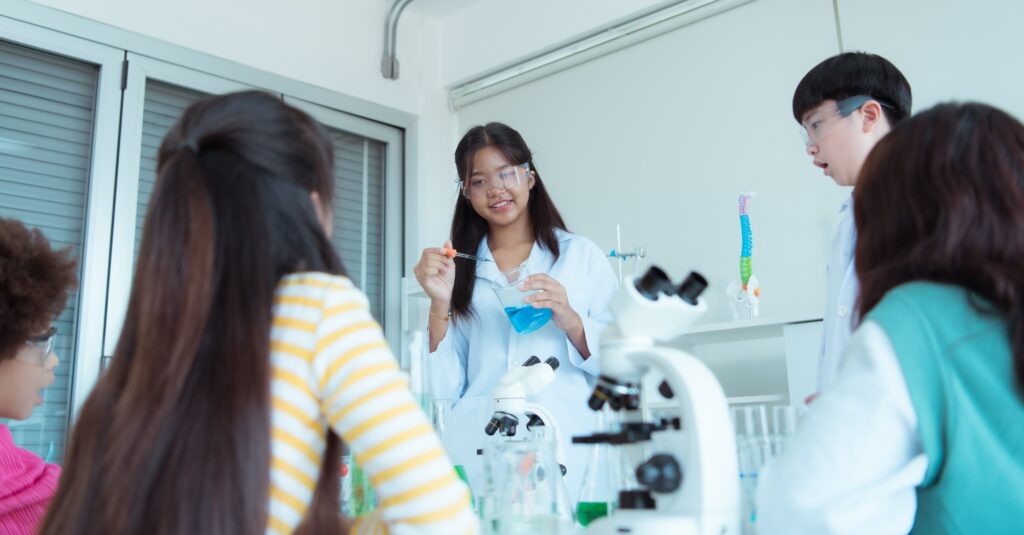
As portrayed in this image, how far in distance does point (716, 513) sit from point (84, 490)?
0.69 m

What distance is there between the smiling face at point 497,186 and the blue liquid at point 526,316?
0.38m

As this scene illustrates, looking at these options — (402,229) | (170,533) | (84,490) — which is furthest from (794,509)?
(402,229)

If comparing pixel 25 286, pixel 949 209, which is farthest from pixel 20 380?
pixel 949 209

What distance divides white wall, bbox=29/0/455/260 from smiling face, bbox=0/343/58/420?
1812 millimetres

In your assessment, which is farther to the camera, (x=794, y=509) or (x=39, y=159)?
(x=39, y=159)

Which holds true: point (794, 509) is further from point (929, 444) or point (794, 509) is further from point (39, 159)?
point (39, 159)

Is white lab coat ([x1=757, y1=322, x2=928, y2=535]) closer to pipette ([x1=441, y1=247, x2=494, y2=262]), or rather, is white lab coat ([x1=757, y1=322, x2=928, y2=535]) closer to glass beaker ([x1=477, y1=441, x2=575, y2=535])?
glass beaker ([x1=477, y1=441, x2=575, y2=535])

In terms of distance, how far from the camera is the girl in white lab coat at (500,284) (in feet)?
6.77

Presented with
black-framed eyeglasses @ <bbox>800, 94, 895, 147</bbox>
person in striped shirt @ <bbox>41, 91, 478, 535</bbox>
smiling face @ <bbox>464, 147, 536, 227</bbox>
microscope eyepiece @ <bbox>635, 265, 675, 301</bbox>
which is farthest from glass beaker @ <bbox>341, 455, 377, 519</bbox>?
black-framed eyeglasses @ <bbox>800, 94, 895, 147</bbox>

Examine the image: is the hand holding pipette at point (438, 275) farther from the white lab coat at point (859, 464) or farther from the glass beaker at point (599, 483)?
the white lab coat at point (859, 464)

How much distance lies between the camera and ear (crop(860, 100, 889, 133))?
1.72 metres

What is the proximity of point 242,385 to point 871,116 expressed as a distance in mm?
1445

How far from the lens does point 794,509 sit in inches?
34.9

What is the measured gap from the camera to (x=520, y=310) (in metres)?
2.03
